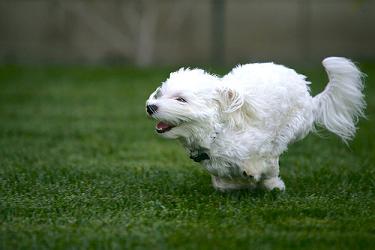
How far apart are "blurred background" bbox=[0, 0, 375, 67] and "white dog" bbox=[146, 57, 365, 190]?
12.8 metres

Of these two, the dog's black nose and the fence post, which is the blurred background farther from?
the dog's black nose

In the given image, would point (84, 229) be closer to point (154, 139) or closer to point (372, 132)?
point (154, 139)

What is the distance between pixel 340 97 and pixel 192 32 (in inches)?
505

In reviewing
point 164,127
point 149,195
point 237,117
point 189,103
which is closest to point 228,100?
point 237,117

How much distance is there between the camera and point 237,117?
5586 mm

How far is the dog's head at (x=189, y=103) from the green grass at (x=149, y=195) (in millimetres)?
582

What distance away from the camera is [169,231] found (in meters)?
4.64

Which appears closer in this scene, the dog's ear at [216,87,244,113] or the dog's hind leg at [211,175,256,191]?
the dog's ear at [216,87,244,113]

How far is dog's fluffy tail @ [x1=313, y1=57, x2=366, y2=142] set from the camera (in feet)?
20.9

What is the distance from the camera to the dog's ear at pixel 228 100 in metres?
5.48

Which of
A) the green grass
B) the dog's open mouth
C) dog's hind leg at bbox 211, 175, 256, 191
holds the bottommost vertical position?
the green grass

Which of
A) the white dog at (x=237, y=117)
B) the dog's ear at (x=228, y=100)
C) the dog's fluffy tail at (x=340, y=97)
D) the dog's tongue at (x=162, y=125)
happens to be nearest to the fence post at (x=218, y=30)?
the dog's fluffy tail at (x=340, y=97)

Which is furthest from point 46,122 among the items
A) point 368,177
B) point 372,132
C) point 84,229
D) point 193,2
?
point 193,2

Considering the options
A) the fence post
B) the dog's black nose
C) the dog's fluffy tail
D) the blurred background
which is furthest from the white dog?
the blurred background
